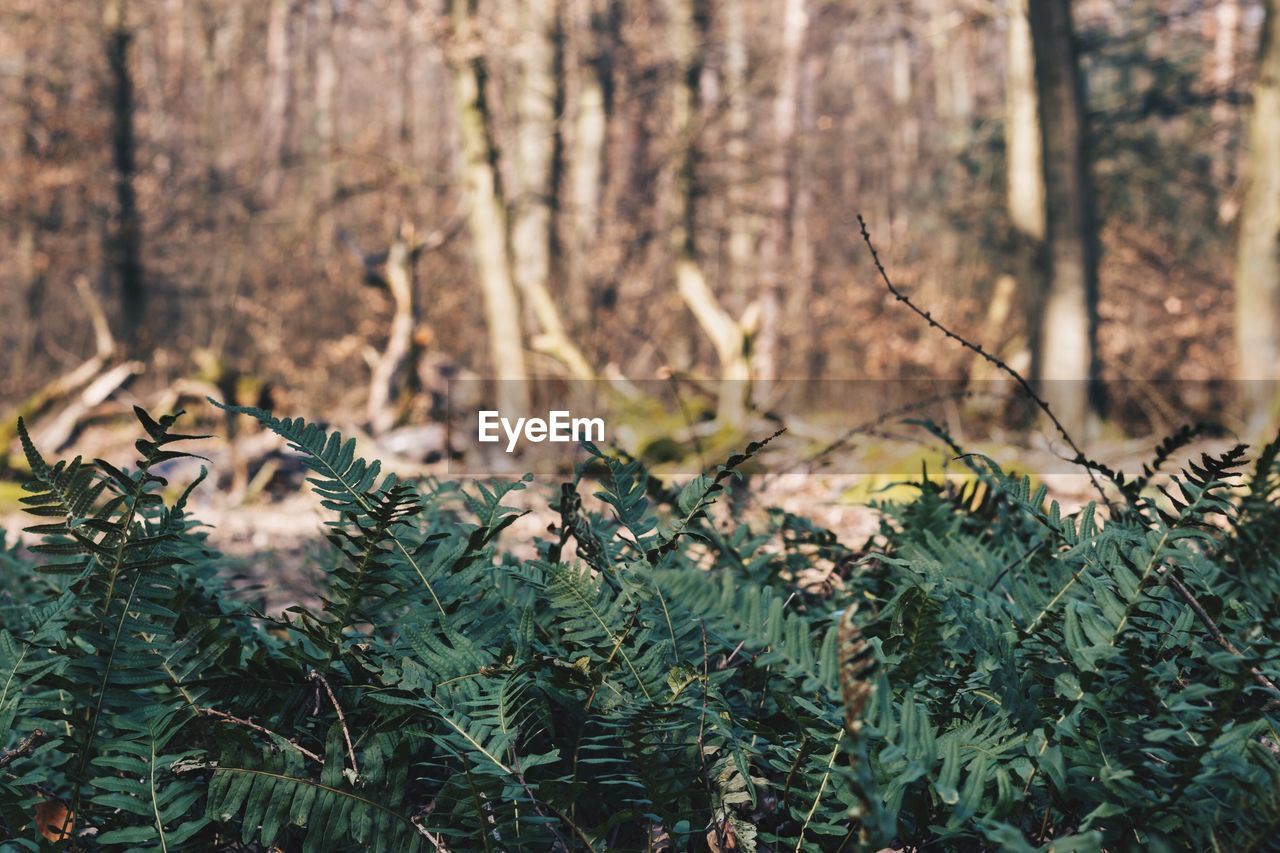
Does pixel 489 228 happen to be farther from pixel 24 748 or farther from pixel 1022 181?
pixel 24 748

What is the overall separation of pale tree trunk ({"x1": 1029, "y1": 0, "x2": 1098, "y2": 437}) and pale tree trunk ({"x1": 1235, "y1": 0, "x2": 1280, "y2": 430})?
4.35 ft

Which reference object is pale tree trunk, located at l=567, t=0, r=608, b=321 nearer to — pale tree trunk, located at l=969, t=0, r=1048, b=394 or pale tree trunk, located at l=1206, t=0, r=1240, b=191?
pale tree trunk, located at l=969, t=0, r=1048, b=394

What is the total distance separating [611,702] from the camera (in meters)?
0.92

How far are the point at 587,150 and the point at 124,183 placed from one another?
6.21 m

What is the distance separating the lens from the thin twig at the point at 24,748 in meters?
0.90

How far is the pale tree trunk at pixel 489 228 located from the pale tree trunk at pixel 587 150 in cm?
255

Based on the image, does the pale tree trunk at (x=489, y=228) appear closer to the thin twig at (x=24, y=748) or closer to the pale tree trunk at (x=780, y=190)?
the pale tree trunk at (x=780, y=190)

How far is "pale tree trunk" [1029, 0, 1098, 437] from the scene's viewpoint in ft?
34.3

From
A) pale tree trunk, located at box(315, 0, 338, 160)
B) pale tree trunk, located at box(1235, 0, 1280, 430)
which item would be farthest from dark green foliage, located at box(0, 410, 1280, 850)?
pale tree trunk, located at box(315, 0, 338, 160)

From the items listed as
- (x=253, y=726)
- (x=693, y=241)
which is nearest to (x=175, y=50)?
(x=693, y=241)

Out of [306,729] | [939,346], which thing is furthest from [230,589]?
[939,346]

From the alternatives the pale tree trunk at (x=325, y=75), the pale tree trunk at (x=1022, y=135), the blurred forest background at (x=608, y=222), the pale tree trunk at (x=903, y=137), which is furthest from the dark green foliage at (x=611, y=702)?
the pale tree trunk at (x=325, y=75)

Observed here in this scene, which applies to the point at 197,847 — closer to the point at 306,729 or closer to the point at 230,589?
the point at 306,729

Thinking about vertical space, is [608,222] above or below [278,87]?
below
